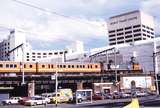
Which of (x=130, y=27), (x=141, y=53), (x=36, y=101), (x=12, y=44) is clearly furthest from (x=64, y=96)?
(x=130, y=27)

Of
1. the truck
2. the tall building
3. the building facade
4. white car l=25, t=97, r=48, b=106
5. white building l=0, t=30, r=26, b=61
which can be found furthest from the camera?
the tall building

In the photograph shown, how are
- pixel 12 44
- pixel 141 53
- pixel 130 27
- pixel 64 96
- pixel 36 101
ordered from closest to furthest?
1. pixel 36 101
2. pixel 64 96
3. pixel 141 53
4. pixel 12 44
5. pixel 130 27

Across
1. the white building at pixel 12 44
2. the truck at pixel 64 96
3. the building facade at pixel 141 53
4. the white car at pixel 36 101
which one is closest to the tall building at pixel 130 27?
the building facade at pixel 141 53

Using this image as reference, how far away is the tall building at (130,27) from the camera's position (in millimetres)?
182875

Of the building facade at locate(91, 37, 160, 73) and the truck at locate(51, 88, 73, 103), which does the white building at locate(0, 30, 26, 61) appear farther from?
the truck at locate(51, 88, 73, 103)

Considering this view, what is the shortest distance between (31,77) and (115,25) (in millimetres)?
111144

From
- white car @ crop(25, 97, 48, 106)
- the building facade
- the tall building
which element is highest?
the tall building

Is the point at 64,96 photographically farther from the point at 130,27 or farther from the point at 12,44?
the point at 130,27

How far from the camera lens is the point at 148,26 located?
19250 centimetres

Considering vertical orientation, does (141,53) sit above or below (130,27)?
below

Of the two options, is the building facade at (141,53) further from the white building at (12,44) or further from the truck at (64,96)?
the truck at (64,96)

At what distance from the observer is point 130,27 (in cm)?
18662

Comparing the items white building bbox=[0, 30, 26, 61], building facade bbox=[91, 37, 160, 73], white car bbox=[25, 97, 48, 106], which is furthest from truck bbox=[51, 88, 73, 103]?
white building bbox=[0, 30, 26, 61]

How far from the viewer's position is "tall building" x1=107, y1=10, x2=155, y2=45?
183m
